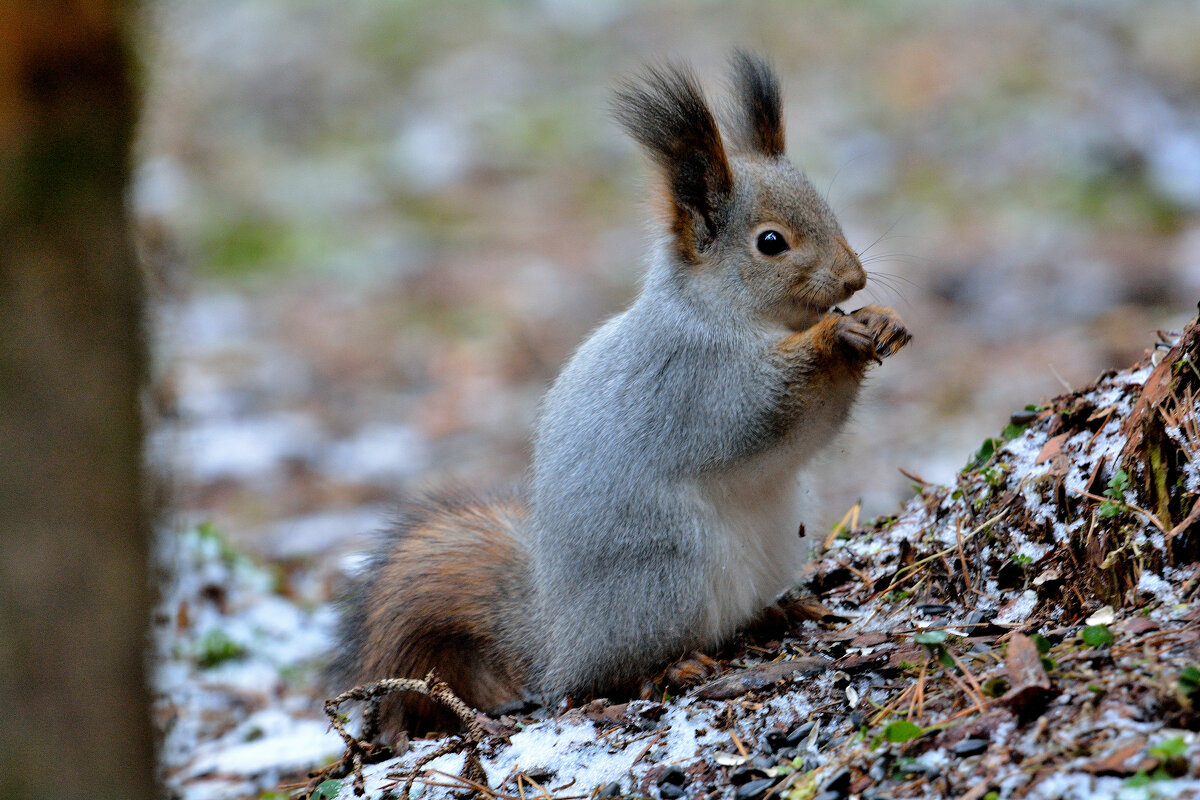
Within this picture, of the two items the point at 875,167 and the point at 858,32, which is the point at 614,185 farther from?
the point at 858,32

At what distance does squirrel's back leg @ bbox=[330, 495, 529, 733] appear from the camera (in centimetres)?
281

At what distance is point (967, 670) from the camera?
2.07 metres

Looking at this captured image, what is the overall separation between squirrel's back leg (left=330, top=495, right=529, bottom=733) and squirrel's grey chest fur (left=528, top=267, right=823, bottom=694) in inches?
4.8

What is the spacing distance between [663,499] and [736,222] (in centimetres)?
72

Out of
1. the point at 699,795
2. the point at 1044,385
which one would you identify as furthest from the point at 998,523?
the point at 1044,385

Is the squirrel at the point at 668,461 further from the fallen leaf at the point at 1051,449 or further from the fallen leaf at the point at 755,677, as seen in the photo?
the fallen leaf at the point at 1051,449

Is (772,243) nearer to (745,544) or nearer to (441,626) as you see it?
(745,544)

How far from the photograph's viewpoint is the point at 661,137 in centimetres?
271

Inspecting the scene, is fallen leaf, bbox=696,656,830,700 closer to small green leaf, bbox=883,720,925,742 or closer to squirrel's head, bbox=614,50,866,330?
small green leaf, bbox=883,720,925,742

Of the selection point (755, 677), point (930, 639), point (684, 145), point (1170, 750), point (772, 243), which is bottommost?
point (1170, 750)

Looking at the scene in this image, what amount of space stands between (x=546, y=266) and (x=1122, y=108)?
4228 mm

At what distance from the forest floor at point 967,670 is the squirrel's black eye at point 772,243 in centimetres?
74

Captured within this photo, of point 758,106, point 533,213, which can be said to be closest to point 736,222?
point 758,106

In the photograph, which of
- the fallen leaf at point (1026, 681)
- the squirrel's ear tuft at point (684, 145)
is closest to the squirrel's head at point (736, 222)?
the squirrel's ear tuft at point (684, 145)
